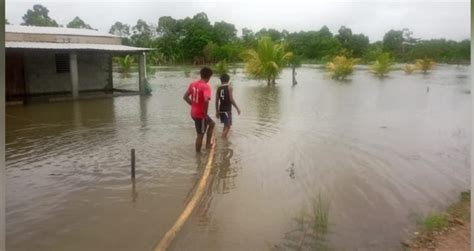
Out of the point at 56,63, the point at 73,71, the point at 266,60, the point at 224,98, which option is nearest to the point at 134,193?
the point at 224,98

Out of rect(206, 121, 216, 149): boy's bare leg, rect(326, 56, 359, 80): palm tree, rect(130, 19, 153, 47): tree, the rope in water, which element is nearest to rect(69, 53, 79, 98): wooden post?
rect(206, 121, 216, 149): boy's bare leg

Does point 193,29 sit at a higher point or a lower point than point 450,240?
higher

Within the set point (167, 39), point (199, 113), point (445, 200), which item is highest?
point (167, 39)

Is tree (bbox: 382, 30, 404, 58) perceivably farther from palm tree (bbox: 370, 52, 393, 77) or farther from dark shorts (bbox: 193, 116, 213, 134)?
dark shorts (bbox: 193, 116, 213, 134)

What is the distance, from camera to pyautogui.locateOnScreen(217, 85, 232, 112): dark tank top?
323 inches

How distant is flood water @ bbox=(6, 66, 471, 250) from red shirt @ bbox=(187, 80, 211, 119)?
0.73m

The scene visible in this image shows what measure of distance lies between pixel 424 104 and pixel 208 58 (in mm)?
31915

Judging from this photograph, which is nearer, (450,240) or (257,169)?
(450,240)

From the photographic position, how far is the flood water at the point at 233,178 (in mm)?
4348

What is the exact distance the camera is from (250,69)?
24.6 m

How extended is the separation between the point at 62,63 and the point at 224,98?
1206 centimetres

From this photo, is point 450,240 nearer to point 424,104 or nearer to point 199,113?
point 199,113

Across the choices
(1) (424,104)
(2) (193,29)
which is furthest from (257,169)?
(2) (193,29)

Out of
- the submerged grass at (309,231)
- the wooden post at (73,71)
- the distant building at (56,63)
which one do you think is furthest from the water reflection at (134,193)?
the wooden post at (73,71)
